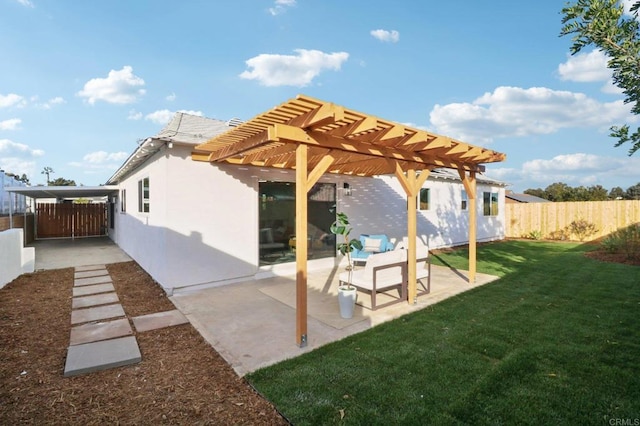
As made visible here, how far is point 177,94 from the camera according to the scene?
1375cm

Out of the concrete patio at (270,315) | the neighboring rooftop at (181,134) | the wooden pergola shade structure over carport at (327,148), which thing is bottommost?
the concrete patio at (270,315)

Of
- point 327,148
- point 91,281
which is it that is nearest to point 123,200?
point 91,281

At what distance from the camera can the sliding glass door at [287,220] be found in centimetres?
806

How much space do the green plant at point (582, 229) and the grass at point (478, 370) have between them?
13.4m

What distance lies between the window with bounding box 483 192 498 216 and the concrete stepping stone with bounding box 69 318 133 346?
16761mm

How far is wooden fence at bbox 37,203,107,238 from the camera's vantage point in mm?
18516

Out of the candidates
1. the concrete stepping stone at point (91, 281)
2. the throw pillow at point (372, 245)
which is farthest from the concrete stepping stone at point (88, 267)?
the throw pillow at point (372, 245)

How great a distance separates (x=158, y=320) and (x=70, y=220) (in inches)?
748

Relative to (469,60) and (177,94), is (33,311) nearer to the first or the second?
(177,94)

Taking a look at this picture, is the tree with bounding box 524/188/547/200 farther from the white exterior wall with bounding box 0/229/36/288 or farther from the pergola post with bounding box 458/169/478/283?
the white exterior wall with bounding box 0/229/36/288

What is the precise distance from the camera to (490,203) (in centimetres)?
1698

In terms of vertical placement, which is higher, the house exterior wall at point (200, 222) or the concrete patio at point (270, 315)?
the house exterior wall at point (200, 222)

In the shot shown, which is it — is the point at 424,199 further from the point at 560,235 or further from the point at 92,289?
the point at 92,289

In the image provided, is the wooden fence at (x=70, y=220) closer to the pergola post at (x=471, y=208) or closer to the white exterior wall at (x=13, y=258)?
the white exterior wall at (x=13, y=258)
